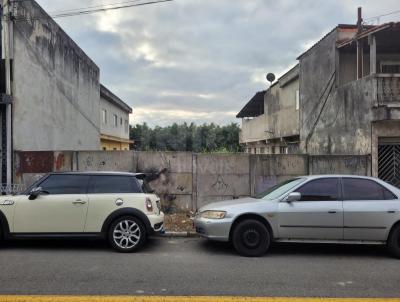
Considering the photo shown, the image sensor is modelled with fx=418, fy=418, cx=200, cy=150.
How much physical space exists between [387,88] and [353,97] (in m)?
1.30

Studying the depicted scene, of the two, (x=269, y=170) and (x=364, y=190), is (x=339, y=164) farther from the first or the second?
(x=364, y=190)

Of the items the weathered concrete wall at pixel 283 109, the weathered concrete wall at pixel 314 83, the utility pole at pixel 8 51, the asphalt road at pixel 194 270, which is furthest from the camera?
the weathered concrete wall at pixel 283 109

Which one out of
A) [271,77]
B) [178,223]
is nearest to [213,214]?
[178,223]

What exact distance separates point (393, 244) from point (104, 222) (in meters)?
5.03

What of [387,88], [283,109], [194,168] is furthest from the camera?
[283,109]

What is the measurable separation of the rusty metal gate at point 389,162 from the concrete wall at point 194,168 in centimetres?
108

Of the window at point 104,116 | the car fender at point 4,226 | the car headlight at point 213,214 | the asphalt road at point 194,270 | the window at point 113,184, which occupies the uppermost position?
the window at point 104,116

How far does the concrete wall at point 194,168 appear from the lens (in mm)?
11422

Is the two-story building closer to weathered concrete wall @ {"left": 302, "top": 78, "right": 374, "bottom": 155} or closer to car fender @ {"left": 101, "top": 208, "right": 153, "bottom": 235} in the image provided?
weathered concrete wall @ {"left": 302, "top": 78, "right": 374, "bottom": 155}

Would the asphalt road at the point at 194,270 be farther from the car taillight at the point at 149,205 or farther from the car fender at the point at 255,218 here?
the car taillight at the point at 149,205

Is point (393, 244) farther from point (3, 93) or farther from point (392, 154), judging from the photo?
point (3, 93)

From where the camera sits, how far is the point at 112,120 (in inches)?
1074

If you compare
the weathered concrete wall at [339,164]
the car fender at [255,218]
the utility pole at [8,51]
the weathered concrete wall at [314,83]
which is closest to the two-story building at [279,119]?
the weathered concrete wall at [314,83]

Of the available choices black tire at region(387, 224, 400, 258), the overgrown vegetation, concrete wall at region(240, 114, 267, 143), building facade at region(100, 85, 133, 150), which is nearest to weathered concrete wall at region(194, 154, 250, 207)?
black tire at region(387, 224, 400, 258)
